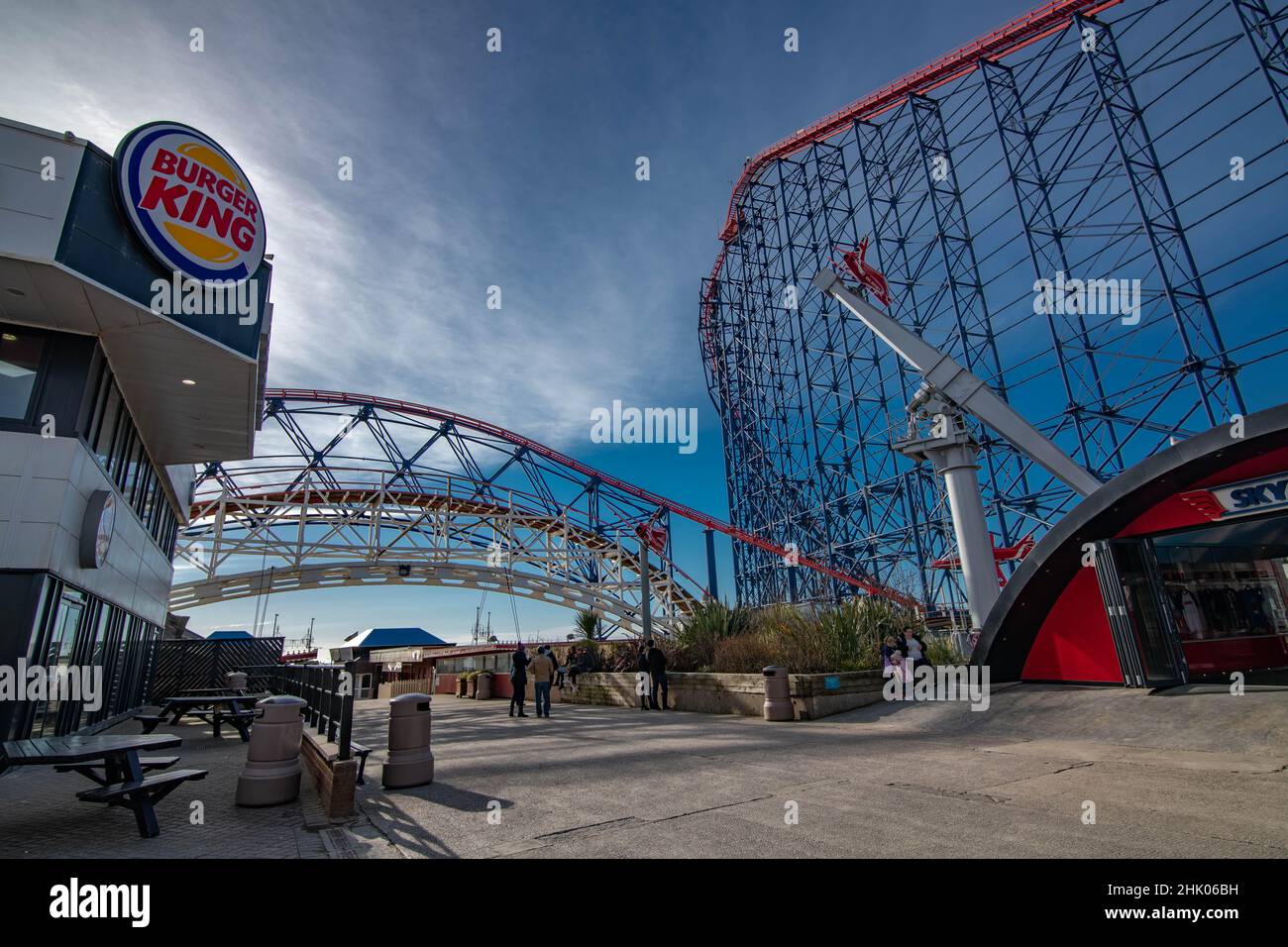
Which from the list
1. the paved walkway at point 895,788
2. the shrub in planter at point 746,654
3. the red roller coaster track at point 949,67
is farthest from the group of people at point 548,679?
the red roller coaster track at point 949,67

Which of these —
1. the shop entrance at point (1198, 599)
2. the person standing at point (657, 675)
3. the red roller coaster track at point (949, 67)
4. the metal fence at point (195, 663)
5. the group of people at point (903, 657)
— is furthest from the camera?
the red roller coaster track at point (949, 67)

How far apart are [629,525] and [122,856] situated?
32320mm

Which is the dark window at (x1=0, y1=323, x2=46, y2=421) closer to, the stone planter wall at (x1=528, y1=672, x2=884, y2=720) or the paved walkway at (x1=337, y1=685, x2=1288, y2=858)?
the paved walkway at (x1=337, y1=685, x2=1288, y2=858)

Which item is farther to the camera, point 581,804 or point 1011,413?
point 1011,413

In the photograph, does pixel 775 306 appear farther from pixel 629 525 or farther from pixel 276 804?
pixel 276 804

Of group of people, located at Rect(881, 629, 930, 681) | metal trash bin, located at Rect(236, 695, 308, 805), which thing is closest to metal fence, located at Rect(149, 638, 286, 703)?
metal trash bin, located at Rect(236, 695, 308, 805)

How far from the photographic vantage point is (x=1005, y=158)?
23156mm

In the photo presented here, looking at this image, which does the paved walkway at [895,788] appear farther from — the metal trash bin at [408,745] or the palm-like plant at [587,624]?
the palm-like plant at [587,624]

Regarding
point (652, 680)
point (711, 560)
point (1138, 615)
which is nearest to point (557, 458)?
point (711, 560)

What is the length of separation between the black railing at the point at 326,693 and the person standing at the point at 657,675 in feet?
19.9

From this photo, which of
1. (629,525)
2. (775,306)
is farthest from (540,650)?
(775,306)

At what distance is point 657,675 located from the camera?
13227mm

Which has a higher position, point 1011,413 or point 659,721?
point 1011,413

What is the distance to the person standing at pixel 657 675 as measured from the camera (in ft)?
43.0
